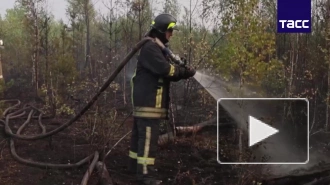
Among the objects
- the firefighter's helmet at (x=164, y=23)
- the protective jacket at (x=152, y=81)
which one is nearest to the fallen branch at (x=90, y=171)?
the protective jacket at (x=152, y=81)

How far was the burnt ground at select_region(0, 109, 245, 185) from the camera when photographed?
17.8ft

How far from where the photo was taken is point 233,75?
847cm

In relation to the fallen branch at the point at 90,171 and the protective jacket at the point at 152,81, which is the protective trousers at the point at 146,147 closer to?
the protective jacket at the point at 152,81

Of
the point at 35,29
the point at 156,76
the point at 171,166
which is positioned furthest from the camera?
the point at 35,29

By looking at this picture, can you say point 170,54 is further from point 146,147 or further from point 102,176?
point 102,176

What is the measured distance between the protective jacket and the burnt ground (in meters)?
1.01

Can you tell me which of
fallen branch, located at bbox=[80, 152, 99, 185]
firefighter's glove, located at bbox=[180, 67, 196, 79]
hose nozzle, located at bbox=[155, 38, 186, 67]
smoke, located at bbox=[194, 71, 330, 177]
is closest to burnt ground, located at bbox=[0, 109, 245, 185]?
fallen branch, located at bbox=[80, 152, 99, 185]

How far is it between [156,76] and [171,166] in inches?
88.4

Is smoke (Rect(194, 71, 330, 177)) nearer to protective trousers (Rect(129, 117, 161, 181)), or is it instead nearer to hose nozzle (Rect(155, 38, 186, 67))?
hose nozzle (Rect(155, 38, 186, 67))

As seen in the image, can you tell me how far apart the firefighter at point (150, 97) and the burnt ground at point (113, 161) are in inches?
26.4

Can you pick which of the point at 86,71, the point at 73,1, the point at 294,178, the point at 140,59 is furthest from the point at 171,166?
the point at 73,1

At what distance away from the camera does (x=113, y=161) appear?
644 centimetres

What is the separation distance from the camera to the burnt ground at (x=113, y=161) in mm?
5426

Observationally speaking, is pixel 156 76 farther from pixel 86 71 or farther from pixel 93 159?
pixel 86 71
